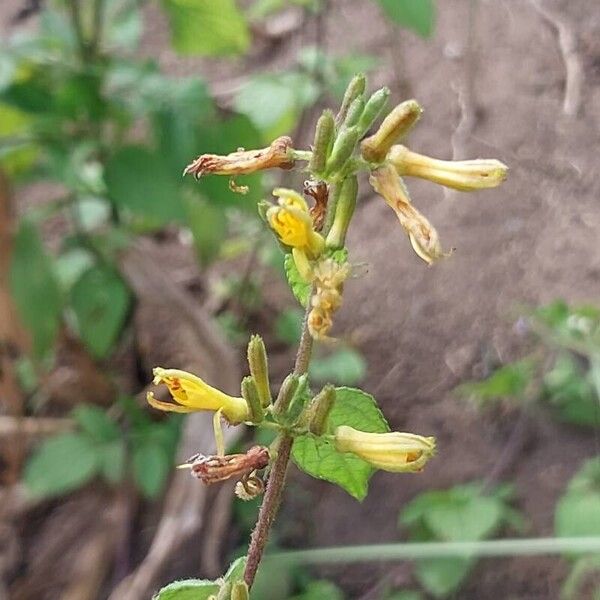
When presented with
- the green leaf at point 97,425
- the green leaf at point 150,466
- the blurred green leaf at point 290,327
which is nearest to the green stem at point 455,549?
the green leaf at point 150,466

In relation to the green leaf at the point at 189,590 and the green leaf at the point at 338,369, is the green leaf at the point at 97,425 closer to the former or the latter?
the green leaf at the point at 338,369

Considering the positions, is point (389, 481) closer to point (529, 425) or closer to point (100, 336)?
point (529, 425)

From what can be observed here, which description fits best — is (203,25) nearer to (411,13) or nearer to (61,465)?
(411,13)

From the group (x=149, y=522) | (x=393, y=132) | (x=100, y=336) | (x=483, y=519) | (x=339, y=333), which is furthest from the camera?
(x=339, y=333)

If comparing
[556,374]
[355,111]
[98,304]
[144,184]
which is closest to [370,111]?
[355,111]

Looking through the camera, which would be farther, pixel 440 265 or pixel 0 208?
pixel 440 265

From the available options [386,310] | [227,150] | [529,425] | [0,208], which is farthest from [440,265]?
[0,208]

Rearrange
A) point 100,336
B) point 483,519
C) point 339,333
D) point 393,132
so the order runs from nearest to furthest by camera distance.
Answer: point 393,132 < point 483,519 < point 100,336 < point 339,333
